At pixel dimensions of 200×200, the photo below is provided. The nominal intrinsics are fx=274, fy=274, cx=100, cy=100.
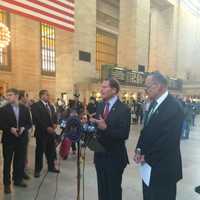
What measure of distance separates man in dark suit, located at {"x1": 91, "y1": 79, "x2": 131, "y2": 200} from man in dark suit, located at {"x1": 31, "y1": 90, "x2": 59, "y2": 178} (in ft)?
7.16

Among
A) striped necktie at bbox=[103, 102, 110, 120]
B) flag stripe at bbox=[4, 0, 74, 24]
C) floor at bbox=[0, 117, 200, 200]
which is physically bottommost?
floor at bbox=[0, 117, 200, 200]

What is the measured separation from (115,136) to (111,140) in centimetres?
11

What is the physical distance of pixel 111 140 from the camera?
2873 mm

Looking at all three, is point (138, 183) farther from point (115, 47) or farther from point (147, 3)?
point (115, 47)

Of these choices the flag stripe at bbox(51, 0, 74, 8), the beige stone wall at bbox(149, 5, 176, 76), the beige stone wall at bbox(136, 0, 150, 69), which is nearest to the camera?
the flag stripe at bbox(51, 0, 74, 8)

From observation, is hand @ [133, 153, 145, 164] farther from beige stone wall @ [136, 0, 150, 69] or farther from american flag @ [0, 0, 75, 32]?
beige stone wall @ [136, 0, 150, 69]

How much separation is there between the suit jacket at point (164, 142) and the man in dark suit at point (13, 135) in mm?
2440

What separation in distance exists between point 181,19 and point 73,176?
3714 cm

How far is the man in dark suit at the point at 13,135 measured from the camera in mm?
4195

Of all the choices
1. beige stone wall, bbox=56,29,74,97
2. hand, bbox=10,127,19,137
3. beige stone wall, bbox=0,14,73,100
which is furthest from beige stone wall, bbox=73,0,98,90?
hand, bbox=10,127,19,137

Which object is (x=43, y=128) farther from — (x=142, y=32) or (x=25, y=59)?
(x=142, y=32)

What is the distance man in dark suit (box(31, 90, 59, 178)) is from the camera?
4961 mm

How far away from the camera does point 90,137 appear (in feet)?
9.57

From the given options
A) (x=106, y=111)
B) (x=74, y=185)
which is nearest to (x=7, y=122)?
(x=74, y=185)
